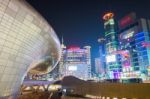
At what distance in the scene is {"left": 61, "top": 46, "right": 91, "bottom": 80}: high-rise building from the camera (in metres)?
124

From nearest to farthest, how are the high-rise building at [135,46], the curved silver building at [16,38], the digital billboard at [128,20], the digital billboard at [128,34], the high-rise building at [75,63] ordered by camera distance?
1. the curved silver building at [16,38]
2. the high-rise building at [135,46]
3. the digital billboard at [128,34]
4. the digital billboard at [128,20]
5. the high-rise building at [75,63]

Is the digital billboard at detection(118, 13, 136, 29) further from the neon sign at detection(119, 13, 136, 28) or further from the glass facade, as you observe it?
the glass facade

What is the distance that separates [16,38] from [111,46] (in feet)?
336

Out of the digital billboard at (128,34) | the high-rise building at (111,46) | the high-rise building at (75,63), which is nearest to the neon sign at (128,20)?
the digital billboard at (128,34)

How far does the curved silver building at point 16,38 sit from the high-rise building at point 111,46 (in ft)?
296

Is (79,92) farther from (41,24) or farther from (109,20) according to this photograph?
(109,20)

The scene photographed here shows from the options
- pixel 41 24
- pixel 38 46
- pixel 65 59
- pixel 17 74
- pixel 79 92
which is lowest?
pixel 79 92

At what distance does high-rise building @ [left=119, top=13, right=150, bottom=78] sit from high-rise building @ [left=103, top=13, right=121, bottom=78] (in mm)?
8208

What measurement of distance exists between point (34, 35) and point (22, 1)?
3.75 meters

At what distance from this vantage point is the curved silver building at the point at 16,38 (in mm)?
11594

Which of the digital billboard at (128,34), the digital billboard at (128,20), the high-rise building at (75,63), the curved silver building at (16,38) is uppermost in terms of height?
the digital billboard at (128,20)

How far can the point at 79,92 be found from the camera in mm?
37344

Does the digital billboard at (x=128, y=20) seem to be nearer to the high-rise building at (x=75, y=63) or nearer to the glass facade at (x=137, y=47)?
the glass facade at (x=137, y=47)

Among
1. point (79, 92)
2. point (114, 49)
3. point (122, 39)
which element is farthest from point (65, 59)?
point (79, 92)
